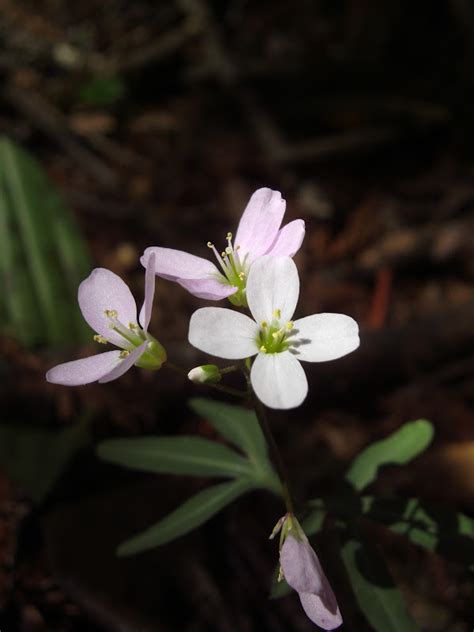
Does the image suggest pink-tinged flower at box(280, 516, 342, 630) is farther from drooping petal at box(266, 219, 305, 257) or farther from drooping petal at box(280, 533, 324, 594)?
drooping petal at box(266, 219, 305, 257)

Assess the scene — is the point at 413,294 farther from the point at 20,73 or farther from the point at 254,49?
the point at 20,73

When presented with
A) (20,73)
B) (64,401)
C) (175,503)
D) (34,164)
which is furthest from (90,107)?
(175,503)

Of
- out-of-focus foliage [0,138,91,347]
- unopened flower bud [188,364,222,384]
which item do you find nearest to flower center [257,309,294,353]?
unopened flower bud [188,364,222,384]

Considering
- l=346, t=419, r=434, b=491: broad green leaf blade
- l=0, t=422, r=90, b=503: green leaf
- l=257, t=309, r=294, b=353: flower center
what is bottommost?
l=346, t=419, r=434, b=491: broad green leaf blade

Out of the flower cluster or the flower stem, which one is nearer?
the flower cluster

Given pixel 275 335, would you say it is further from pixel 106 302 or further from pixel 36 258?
pixel 36 258
